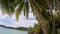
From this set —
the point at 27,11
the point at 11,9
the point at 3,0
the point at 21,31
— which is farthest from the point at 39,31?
the point at 21,31

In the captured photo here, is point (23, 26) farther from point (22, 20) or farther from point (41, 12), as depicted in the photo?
point (41, 12)

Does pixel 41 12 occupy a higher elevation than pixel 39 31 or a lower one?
higher

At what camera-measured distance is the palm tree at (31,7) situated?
310 cm

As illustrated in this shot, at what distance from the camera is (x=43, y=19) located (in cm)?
321

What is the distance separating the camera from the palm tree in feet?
10.2

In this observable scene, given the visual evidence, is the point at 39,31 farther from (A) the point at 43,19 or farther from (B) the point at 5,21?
(B) the point at 5,21

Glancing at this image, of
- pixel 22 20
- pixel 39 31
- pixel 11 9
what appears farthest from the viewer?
pixel 22 20

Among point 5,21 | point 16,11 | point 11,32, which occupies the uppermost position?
point 16,11

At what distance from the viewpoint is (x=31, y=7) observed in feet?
10.8

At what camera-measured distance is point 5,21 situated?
20.8 feet

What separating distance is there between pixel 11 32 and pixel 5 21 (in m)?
0.56

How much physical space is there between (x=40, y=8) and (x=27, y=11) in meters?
0.89

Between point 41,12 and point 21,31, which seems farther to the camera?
point 21,31

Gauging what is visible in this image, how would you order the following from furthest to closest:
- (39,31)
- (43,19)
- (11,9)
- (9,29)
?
1. (9,29)
2. (39,31)
3. (11,9)
4. (43,19)
